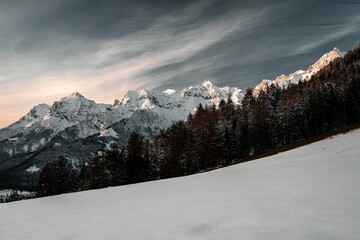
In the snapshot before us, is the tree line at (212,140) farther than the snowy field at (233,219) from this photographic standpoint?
Yes

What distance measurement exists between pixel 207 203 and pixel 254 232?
14.4 ft

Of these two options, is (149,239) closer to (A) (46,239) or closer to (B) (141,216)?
(B) (141,216)

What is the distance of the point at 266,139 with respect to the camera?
76.1 meters

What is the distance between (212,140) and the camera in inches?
2685

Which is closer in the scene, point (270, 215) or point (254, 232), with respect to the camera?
point (254, 232)

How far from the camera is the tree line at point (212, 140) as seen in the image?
66.6 m

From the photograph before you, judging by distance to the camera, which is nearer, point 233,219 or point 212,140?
point 233,219

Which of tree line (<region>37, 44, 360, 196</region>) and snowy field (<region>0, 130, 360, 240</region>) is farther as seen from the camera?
tree line (<region>37, 44, 360, 196</region>)

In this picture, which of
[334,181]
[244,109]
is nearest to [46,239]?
[334,181]

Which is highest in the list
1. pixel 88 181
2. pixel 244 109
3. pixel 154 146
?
pixel 244 109

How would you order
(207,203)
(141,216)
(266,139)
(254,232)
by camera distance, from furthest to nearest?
(266,139) < (207,203) < (141,216) < (254,232)

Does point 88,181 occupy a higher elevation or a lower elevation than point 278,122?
lower

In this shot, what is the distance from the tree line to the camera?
2621 inches

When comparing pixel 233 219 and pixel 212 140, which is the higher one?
pixel 212 140
